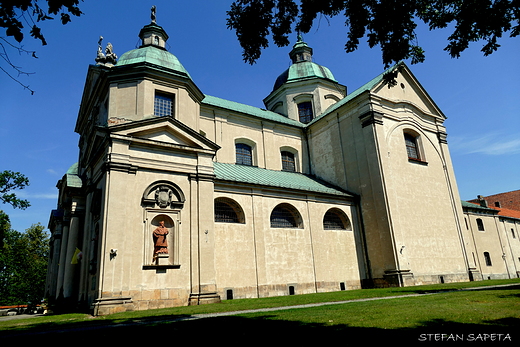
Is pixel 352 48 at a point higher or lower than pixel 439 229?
higher

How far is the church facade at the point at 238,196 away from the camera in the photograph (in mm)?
14953

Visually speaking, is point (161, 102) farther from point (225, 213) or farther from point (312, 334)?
point (312, 334)

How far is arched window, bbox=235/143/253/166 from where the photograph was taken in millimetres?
24016

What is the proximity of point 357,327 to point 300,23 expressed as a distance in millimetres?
5822

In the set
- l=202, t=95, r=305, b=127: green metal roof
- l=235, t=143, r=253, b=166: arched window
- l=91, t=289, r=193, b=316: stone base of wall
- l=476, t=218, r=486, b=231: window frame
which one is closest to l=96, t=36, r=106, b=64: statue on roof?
l=202, t=95, r=305, b=127: green metal roof

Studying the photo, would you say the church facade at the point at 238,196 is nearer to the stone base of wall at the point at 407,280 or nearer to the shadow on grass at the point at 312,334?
the stone base of wall at the point at 407,280

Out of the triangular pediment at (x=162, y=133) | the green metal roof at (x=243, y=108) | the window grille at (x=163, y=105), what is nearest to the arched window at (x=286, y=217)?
the triangular pediment at (x=162, y=133)

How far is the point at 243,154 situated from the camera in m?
24.3

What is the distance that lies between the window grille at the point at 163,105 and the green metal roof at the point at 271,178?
13.4 feet

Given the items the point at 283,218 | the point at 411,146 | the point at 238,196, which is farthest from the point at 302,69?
the point at 238,196

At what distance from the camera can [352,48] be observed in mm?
7086

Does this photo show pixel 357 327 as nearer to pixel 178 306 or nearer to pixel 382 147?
pixel 178 306

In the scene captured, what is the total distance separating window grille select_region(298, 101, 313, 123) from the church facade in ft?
2.33

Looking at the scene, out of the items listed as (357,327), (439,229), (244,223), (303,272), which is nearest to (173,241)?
(244,223)
